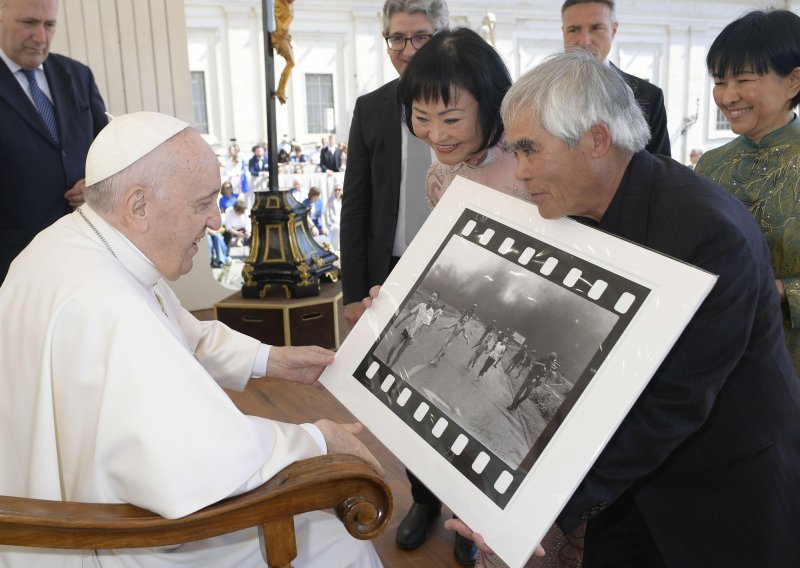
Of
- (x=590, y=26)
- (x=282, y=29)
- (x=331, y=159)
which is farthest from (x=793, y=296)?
(x=331, y=159)

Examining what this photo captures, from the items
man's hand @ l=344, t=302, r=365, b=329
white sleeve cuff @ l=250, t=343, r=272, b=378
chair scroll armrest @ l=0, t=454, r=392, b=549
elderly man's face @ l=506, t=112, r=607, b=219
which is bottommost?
man's hand @ l=344, t=302, r=365, b=329

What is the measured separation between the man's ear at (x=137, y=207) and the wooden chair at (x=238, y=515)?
0.66m

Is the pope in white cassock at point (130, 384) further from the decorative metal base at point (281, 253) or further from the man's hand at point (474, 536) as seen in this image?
the decorative metal base at point (281, 253)

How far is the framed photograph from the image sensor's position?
1156 millimetres

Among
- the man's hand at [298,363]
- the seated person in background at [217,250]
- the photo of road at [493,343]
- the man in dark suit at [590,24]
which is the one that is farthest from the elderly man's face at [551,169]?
the seated person in background at [217,250]

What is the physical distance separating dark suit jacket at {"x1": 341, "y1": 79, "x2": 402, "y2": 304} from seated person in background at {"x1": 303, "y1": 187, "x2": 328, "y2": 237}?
27.9 ft

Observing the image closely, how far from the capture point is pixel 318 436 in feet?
5.22

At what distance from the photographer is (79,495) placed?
145 cm

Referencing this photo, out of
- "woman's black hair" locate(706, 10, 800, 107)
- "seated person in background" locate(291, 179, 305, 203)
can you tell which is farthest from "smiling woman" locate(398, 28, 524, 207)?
"seated person in background" locate(291, 179, 305, 203)

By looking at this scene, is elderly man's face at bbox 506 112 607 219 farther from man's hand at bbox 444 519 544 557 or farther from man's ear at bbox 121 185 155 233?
man's ear at bbox 121 185 155 233

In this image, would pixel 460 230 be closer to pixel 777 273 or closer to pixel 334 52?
pixel 777 273

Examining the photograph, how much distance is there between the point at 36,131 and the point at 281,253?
2.24 metres

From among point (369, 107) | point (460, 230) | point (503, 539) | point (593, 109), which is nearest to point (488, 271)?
point (460, 230)

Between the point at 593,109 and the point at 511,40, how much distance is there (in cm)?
2064
